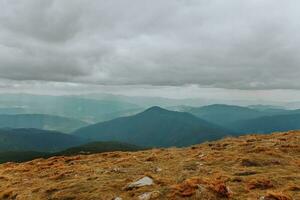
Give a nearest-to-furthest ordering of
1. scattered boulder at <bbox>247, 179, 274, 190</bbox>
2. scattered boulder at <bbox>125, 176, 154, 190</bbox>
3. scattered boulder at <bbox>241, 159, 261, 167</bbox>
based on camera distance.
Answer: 1. scattered boulder at <bbox>247, 179, 274, 190</bbox>
2. scattered boulder at <bbox>125, 176, 154, 190</bbox>
3. scattered boulder at <bbox>241, 159, 261, 167</bbox>

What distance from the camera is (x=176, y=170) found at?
23.5m

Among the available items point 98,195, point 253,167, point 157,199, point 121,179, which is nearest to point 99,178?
point 121,179

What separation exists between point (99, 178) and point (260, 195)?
11181 mm

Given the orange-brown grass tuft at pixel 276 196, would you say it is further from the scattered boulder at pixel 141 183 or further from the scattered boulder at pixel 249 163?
the scattered boulder at pixel 249 163

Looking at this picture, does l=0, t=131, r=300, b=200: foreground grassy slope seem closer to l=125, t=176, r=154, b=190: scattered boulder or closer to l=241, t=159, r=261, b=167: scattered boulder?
l=241, t=159, r=261, b=167: scattered boulder

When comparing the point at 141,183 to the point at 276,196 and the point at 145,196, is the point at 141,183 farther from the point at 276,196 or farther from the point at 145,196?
the point at 276,196

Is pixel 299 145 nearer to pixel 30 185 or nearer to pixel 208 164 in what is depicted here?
pixel 208 164

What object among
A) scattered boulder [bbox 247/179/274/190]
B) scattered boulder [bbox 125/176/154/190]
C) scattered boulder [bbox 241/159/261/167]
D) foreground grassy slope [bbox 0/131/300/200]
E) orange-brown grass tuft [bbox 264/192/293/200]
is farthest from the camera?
scattered boulder [bbox 241/159/261/167]

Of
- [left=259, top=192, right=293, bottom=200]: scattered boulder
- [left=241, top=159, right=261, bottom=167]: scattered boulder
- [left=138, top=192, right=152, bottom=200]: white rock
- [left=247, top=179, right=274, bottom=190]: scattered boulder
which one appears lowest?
[left=138, top=192, right=152, bottom=200]: white rock

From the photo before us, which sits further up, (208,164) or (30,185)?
A: (208,164)

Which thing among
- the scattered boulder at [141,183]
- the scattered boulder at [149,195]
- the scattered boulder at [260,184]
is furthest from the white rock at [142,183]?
the scattered boulder at [260,184]

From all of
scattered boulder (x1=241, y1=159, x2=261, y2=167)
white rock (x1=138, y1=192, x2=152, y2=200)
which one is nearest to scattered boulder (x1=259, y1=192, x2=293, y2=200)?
white rock (x1=138, y1=192, x2=152, y2=200)

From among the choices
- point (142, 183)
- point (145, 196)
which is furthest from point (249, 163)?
point (145, 196)

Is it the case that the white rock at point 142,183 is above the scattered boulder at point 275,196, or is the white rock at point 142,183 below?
below
